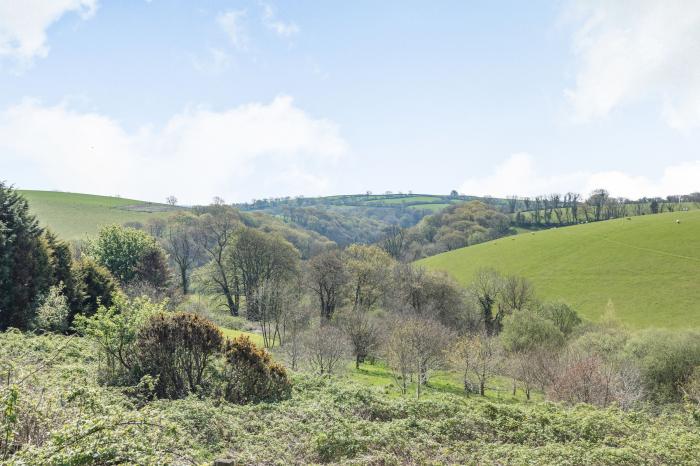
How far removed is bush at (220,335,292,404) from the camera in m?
14.6

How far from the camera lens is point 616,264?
60.8 meters

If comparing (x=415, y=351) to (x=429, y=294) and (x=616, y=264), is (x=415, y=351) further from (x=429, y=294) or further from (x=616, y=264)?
(x=616, y=264)

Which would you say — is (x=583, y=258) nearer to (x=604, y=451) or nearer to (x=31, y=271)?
(x=604, y=451)

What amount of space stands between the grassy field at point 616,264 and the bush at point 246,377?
46.8m

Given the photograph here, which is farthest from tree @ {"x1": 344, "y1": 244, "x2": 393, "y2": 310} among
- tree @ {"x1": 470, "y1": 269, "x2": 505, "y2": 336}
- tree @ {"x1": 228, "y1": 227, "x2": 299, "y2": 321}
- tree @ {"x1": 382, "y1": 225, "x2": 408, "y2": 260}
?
tree @ {"x1": 382, "y1": 225, "x2": 408, "y2": 260}

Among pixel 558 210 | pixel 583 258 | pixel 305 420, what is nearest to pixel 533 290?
pixel 583 258

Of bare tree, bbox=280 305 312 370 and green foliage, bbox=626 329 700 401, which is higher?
bare tree, bbox=280 305 312 370

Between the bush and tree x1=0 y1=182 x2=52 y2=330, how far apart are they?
48.1 ft

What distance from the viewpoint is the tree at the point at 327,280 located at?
47.1 m

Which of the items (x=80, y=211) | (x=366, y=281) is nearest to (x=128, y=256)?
(x=366, y=281)

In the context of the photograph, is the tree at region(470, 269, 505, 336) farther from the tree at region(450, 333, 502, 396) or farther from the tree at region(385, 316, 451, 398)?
the tree at region(385, 316, 451, 398)

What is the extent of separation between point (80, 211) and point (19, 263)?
90923 millimetres

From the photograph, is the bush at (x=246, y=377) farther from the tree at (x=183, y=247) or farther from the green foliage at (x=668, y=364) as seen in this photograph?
the tree at (x=183, y=247)

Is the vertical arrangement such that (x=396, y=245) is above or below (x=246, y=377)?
above
